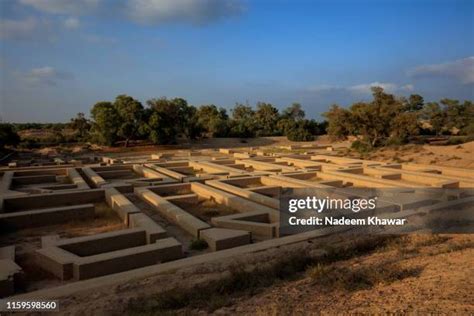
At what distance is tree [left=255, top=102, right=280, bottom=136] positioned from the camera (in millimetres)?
45438

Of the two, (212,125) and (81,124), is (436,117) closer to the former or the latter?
(212,125)

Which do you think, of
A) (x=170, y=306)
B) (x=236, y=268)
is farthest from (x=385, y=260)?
(x=170, y=306)

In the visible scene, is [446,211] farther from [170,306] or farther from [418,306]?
[170,306]

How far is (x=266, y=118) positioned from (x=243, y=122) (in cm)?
420

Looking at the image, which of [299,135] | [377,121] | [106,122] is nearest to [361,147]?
[377,121]

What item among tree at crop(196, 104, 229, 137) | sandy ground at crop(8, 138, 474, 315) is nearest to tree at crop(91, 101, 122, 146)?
tree at crop(196, 104, 229, 137)

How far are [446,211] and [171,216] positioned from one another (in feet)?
19.6

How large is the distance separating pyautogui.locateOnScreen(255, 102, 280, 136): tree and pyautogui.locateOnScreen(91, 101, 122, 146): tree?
20.0 meters

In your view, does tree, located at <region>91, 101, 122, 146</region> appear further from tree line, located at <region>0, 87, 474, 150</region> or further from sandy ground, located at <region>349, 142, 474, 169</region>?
sandy ground, located at <region>349, 142, 474, 169</region>

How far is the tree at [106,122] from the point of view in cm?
2769

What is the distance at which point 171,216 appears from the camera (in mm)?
7922

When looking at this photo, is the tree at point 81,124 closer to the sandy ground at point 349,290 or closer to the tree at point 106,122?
the tree at point 106,122

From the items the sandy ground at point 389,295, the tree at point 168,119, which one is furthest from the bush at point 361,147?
the sandy ground at point 389,295

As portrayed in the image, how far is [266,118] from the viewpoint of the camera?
4778 centimetres
